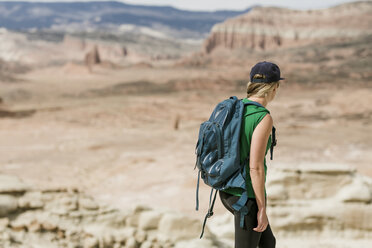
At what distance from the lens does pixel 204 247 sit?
11.5 ft

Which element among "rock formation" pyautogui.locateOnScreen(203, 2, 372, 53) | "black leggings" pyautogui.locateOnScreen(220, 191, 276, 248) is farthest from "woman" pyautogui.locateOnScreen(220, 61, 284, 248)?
"rock formation" pyautogui.locateOnScreen(203, 2, 372, 53)

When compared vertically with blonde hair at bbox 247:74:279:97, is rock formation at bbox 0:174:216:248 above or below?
below

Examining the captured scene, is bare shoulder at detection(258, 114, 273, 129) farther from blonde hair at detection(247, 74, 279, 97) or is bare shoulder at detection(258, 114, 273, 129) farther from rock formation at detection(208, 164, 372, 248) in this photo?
rock formation at detection(208, 164, 372, 248)

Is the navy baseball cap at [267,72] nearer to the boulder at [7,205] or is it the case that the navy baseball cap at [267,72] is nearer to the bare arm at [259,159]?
the bare arm at [259,159]

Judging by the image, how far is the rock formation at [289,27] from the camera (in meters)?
58.8

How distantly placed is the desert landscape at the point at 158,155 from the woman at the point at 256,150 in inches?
64.0

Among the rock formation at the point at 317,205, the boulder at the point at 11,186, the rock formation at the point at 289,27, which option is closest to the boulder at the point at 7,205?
the boulder at the point at 11,186

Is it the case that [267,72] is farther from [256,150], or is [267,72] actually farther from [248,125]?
[256,150]

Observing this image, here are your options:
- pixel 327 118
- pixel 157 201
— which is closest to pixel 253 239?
pixel 157 201

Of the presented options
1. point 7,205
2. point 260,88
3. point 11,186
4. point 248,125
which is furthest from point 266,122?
point 11,186

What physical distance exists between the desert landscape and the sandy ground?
53 millimetres

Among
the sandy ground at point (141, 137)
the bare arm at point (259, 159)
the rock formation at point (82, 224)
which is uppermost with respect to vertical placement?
the bare arm at point (259, 159)

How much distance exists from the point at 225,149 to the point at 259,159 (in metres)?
0.17

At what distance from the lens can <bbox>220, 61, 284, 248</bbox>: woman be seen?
1.89 meters
